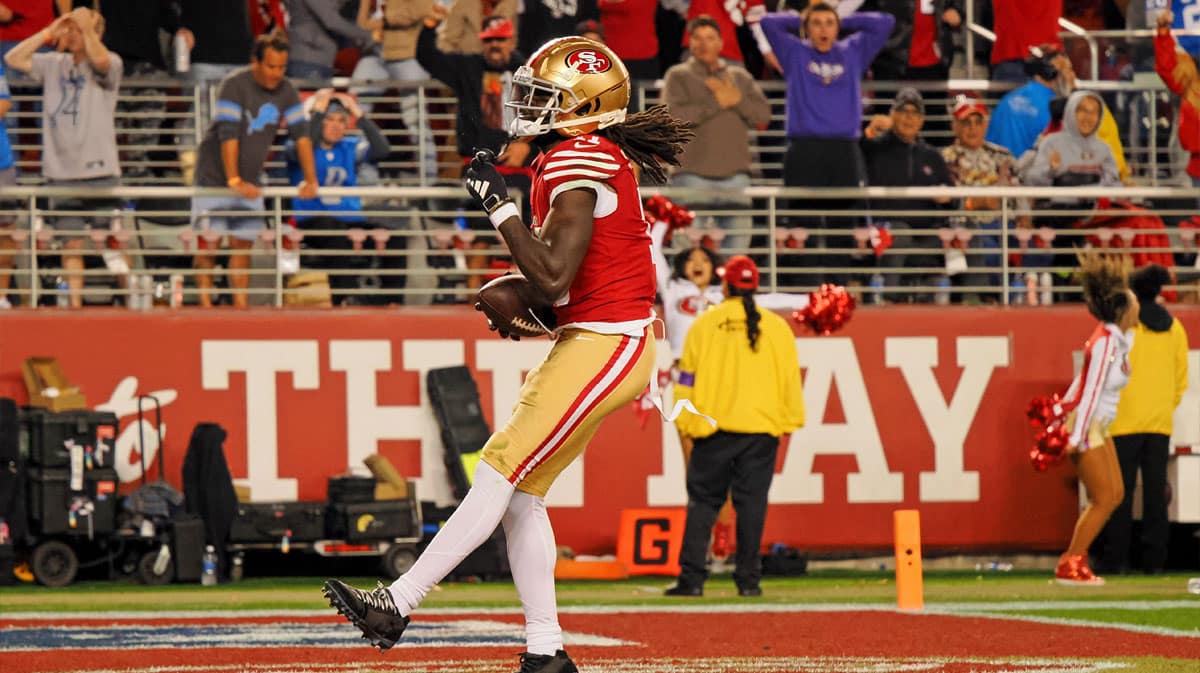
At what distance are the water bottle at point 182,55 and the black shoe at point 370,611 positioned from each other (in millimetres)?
10150

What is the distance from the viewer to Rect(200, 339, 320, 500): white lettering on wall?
46.8 feet

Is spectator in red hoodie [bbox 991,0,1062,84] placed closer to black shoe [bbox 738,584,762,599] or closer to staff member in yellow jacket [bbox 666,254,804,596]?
staff member in yellow jacket [bbox 666,254,804,596]

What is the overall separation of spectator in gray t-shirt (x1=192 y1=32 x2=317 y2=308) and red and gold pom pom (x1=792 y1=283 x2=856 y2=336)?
12.4 feet

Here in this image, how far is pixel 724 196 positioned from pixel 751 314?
3.39 m

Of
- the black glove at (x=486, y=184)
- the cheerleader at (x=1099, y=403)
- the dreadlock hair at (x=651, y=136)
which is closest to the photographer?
the black glove at (x=486, y=184)

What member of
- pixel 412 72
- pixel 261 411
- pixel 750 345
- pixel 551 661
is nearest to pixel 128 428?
pixel 261 411

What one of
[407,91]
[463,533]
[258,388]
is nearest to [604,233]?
[463,533]

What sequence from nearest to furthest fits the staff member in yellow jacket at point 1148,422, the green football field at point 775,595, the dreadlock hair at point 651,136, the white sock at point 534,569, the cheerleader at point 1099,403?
the white sock at point 534,569 → the dreadlock hair at point 651,136 → the green football field at point 775,595 → the cheerleader at point 1099,403 → the staff member in yellow jacket at point 1148,422

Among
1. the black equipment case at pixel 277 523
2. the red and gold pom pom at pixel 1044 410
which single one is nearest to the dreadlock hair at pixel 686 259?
the red and gold pom pom at pixel 1044 410

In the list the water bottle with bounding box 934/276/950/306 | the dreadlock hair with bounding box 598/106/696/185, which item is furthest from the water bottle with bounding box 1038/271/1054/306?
the dreadlock hair with bounding box 598/106/696/185

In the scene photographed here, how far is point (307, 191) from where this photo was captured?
14281 millimetres

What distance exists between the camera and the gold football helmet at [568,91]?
21.1 feet

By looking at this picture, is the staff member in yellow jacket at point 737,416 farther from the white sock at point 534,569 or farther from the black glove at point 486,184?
the black glove at point 486,184

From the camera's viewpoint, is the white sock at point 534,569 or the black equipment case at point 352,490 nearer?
the white sock at point 534,569
